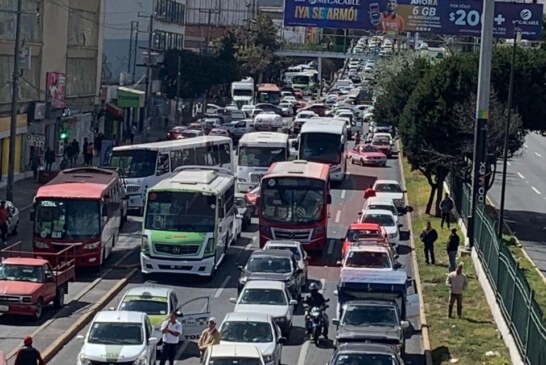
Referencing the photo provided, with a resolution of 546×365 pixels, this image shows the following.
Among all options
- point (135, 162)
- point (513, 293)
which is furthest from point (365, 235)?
point (135, 162)

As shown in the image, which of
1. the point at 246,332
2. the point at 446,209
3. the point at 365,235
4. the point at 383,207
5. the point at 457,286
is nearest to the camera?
the point at 246,332

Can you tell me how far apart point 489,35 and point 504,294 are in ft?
53.5

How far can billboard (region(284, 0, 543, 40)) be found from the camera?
6481 cm

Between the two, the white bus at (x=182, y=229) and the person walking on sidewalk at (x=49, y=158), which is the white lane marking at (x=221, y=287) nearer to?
the white bus at (x=182, y=229)

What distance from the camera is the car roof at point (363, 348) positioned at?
23297 mm

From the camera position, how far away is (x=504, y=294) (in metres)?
31.3

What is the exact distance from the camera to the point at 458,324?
31.9 m

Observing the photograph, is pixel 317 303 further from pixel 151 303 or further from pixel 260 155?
pixel 260 155

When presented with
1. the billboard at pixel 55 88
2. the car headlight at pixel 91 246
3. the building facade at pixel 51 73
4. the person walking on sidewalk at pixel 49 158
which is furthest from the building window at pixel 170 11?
the car headlight at pixel 91 246

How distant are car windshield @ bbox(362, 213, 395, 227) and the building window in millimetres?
59969

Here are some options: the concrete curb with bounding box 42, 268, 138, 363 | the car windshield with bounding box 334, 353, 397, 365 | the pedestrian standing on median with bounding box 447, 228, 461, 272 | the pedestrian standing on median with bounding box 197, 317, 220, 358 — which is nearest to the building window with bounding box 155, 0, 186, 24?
the pedestrian standing on median with bounding box 447, 228, 461, 272

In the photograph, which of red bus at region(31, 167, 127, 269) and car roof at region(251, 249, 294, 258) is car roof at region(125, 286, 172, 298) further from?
red bus at region(31, 167, 127, 269)

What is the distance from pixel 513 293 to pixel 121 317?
902cm

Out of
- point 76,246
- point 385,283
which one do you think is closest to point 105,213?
point 76,246
